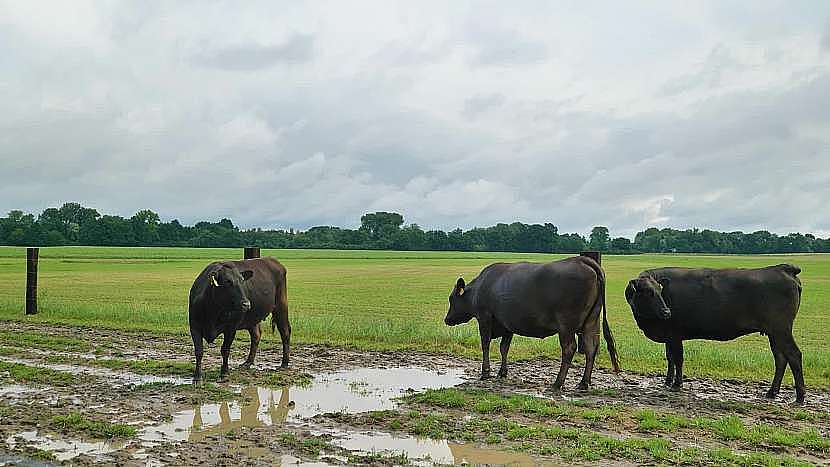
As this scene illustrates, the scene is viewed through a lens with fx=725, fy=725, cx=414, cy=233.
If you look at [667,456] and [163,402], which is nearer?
[667,456]

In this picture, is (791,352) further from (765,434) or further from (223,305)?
(223,305)

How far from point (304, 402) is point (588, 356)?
433 centimetres

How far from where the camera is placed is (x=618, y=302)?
33.0m

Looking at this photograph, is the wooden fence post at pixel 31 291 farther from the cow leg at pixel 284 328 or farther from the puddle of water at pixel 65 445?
the puddle of water at pixel 65 445

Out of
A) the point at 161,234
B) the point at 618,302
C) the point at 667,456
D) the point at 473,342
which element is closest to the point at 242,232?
the point at 161,234

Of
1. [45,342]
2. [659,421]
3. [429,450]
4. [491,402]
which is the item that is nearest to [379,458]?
[429,450]

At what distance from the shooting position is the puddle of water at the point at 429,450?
22.9 feet

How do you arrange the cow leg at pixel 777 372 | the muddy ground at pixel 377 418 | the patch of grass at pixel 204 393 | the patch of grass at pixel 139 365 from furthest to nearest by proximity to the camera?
the patch of grass at pixel 139 365
the cow leg at pixel 777 372
the patch of grass at pixel 204 393
the muddy ground at pixel 377 418

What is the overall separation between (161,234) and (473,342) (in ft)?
395

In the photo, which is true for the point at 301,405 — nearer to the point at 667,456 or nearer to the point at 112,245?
the point at 667,456

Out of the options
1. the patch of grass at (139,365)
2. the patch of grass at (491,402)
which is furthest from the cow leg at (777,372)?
the patch of grass at (139,365)

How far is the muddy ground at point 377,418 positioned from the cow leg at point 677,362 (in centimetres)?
32

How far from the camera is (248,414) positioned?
8.91 metres

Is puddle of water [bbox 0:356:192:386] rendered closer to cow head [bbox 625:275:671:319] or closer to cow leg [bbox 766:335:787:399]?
cow head [bbox 625:275:671:319]
